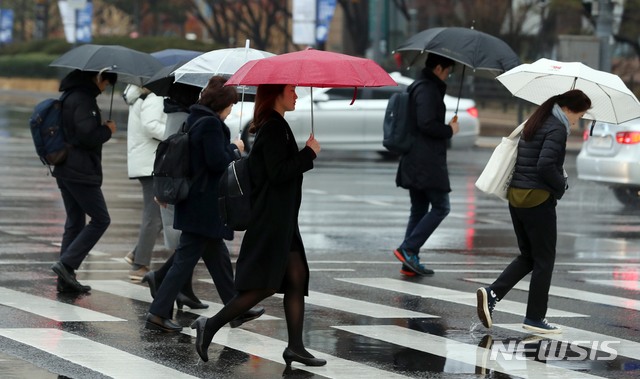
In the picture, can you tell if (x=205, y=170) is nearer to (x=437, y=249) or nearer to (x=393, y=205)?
(x=437, y=249)

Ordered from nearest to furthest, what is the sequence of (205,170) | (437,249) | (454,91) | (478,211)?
(205,170)
(437,249)
(478,211)
(454,91)

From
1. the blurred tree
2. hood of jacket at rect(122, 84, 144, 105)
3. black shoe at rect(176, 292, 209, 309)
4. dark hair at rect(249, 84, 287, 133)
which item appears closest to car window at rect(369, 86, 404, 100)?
hood of jacket at rect(122, 84, 144, 105)

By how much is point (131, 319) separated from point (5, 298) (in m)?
1.25

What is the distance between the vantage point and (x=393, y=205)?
18.4 m

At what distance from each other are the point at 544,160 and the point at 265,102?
2.11 meters

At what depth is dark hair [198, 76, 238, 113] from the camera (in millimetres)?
8773

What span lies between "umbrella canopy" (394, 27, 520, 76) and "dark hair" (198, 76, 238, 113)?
3.23 meters

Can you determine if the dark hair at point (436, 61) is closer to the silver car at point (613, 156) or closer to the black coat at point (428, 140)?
the black coat at point (428, 140)

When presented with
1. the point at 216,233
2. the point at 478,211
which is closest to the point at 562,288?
the point at 216,233

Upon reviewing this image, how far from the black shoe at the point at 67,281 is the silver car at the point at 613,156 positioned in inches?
376

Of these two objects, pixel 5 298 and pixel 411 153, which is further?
pixel 411 153

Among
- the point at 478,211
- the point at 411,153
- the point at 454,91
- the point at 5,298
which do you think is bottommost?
the point at 454,91

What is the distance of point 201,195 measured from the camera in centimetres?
883

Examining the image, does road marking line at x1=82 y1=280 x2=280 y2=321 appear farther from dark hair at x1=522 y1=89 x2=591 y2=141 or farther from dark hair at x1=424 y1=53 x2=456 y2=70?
dark hair at x1=424 y1=53 x2=456 y2=70
